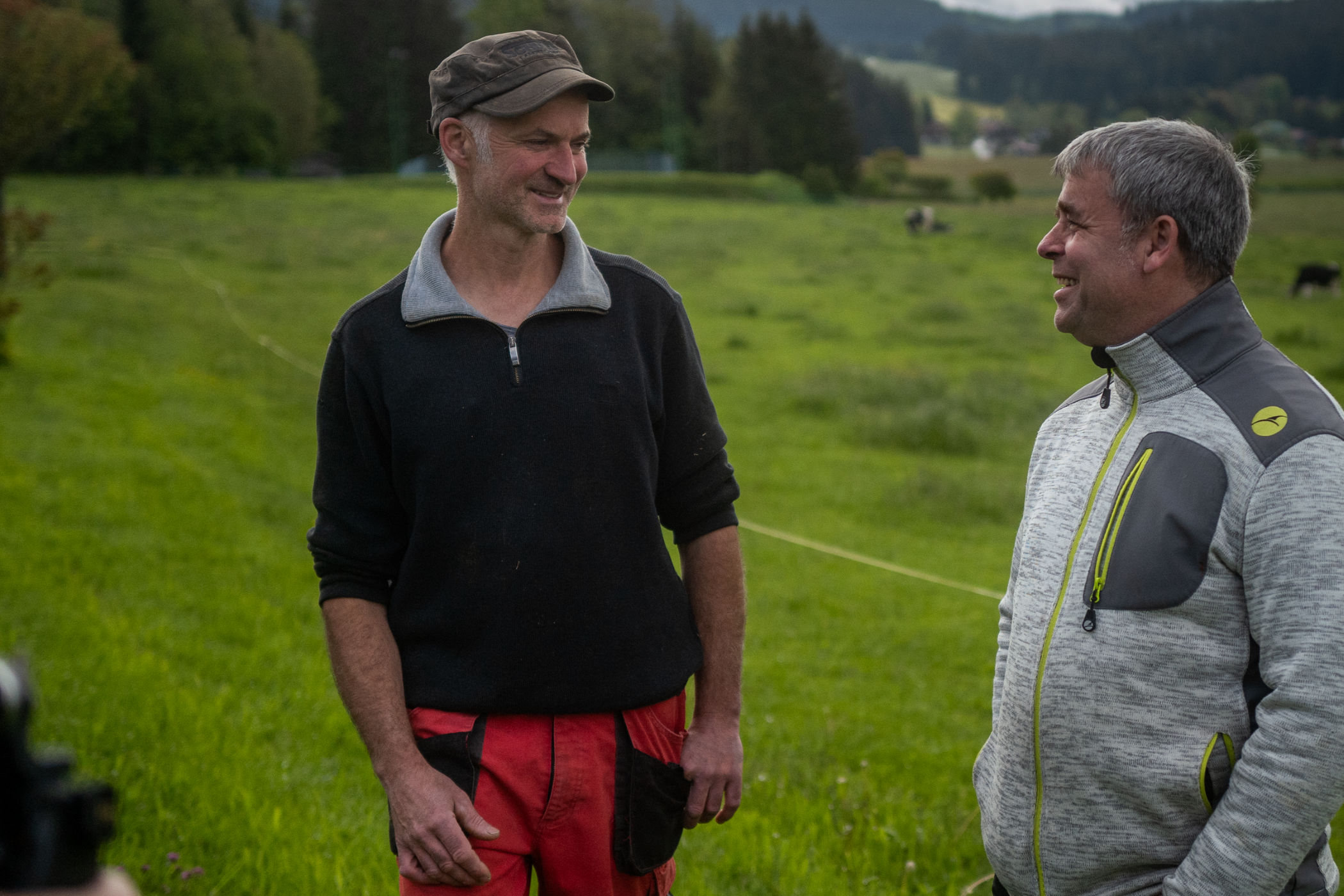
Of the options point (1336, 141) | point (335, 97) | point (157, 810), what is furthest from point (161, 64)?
point (157, 810)

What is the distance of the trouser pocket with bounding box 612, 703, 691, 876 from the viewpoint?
7.79 feet

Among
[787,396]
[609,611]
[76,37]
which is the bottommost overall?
[787,396]

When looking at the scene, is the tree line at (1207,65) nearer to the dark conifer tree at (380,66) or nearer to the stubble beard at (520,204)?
the stubble beard at (520,204)

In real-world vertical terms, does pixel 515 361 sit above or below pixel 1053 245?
below

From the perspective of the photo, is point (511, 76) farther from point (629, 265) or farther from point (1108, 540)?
point (1108, 540)

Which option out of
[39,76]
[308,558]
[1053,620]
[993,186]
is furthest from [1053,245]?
[993,186]

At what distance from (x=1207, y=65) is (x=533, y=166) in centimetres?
4230

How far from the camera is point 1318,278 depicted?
24516mm

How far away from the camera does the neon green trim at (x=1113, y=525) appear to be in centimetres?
213

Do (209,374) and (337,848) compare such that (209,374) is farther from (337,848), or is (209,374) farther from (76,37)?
(337,848)

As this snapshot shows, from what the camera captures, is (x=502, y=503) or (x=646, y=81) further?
(x=646, y=81)

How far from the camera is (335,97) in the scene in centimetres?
6931

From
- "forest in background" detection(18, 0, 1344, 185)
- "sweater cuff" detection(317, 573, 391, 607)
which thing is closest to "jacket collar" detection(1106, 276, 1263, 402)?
"sweater cuff" detection(317, 573, 391, 607)

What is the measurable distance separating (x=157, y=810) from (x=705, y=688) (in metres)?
2.58
